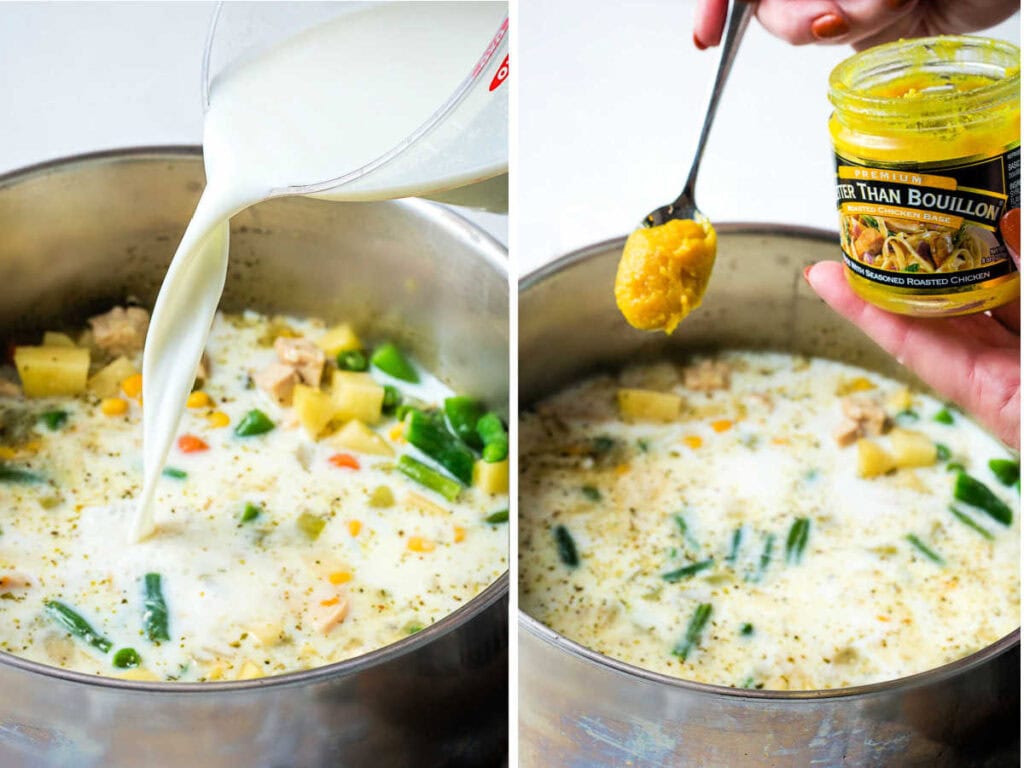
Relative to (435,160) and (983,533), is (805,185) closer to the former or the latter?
(983,533)

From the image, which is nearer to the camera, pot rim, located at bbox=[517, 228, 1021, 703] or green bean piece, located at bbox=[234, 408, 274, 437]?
pot rim, located at bbox=[517, 228, 1021, 703]

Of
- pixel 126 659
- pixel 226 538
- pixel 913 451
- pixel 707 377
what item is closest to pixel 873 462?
pixel 913 451

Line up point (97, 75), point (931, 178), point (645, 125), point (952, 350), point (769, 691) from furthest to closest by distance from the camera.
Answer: point (97, 75)
point (645, 125)
point (952, 350)
point (769, 691)
point (931, 178)

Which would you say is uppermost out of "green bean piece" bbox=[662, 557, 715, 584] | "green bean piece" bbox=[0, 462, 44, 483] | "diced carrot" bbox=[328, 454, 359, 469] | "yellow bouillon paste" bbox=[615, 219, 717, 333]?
"yellow bouillon paste" bbox=[615, 219, 717, 333]

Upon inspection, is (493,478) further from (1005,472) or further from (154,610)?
(1005,472)

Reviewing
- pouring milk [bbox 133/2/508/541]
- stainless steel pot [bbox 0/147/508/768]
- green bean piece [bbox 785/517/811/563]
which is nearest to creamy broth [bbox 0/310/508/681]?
stainless steel pot [bbox 0/147/508/768]

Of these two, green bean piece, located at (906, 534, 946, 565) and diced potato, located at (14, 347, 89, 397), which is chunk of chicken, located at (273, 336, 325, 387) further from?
green bean piece, located at (906, 534, 946, 565)

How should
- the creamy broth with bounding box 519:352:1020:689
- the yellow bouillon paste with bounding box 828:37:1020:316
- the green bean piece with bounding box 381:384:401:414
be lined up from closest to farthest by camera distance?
the yellow bouillon paste with bounding box 828:37:1020:316 → the creamy broth with bounding box 519:352:1020:689 → the green bean piece with bounding box 381:384:401:414

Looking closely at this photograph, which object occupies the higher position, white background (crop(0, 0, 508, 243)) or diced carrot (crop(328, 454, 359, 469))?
white background (crop(0, 0, 508, 243))
